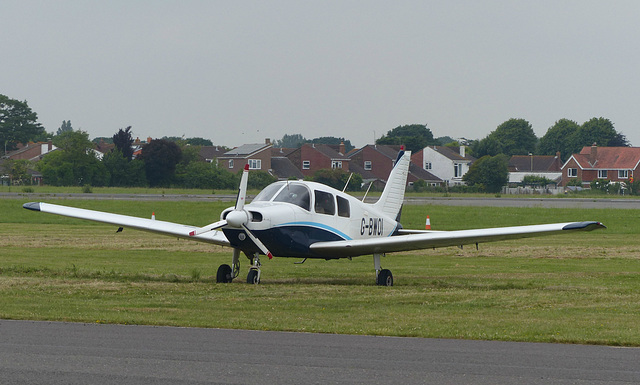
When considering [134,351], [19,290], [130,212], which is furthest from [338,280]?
[130,212]

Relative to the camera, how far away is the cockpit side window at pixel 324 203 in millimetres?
17997

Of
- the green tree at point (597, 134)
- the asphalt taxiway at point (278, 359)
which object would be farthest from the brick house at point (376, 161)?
the asphalt taxiway at point (278, 359)

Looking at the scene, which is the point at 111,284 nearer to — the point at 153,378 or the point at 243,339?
the point at 243,339

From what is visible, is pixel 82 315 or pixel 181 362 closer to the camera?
pixel 181 362

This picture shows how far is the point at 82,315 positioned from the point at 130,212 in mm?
33827

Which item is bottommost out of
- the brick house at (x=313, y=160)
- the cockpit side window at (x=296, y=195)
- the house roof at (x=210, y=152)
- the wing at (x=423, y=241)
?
the wing at (x=423, y=241)

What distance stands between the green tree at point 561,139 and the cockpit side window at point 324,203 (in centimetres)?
16443

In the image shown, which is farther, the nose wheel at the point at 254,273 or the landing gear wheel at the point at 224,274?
the landing gear wheel at the point at 224,274

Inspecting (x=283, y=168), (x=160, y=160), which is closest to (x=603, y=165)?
(x=283, y=168)

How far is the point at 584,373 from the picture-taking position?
841cm

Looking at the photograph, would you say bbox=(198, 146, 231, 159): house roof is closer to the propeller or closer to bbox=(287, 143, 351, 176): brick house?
bbox=(287, 143, 351, 176): brick house

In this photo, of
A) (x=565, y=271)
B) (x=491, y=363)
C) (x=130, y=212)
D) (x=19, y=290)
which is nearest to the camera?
(x=491, y=363)

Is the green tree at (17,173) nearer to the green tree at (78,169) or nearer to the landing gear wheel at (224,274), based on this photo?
the green tree at (78,169)

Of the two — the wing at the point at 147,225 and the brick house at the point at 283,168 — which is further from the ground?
the brick house at the point at 283,168
